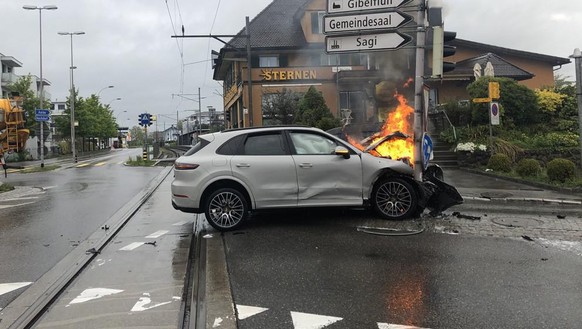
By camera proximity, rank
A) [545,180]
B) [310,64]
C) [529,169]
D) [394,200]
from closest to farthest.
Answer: [394,200] < [545,180] < [529,169] < [310,64]

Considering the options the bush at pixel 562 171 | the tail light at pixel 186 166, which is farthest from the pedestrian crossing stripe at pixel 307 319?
the bush at pixel 562 171

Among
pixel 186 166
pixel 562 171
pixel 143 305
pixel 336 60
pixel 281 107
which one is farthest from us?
pixel 336 60

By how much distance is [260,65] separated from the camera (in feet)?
101

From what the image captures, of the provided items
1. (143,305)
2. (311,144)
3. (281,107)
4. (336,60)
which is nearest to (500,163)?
(311,144)

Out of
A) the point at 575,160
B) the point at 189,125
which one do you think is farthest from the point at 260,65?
the point at 189,125

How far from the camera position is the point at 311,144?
7.11 m

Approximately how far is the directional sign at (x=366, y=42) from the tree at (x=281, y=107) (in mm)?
18029

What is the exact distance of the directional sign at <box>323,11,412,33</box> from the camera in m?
8.03

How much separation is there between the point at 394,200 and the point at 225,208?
2.64m

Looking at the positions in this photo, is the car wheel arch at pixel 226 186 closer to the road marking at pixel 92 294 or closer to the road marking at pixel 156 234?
the road marking at pixel 156 234

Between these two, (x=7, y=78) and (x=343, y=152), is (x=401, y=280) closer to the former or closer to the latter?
(x=343, y=152)

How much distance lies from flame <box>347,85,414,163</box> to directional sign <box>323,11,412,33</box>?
1.99m

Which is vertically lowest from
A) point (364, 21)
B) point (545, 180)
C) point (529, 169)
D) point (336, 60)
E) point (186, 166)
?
point (545, 180)

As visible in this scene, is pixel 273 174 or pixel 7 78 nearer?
pixel 273 174
